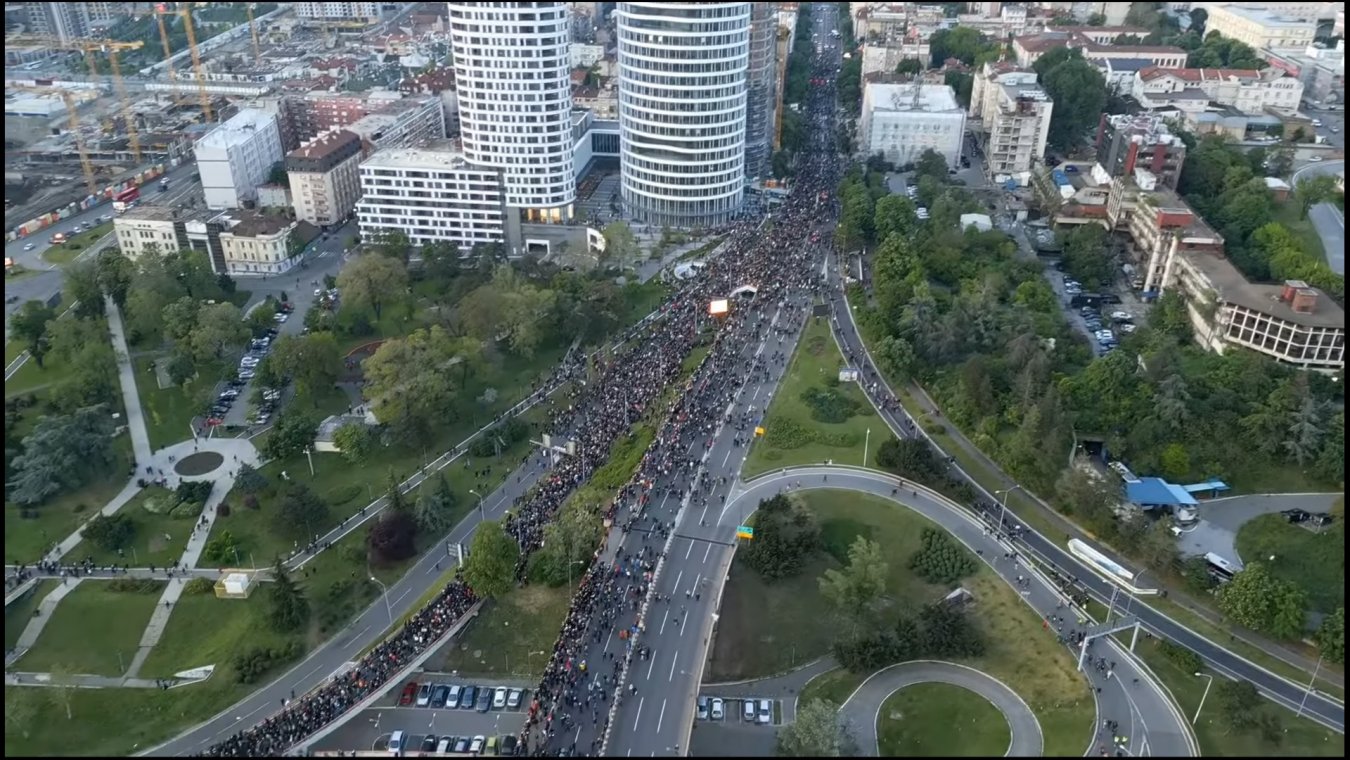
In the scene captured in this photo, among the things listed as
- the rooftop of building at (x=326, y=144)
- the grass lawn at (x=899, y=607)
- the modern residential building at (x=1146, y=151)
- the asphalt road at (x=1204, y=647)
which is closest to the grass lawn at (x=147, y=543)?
the grass lawn at (x=899, y=607)

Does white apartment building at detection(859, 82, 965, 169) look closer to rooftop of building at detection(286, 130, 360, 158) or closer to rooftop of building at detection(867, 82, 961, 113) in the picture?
rooftop of building at detection(867, 82, 961, 113)

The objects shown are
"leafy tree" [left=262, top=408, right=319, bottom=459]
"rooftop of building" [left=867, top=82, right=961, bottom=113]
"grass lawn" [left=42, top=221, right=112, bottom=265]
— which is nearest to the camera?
"leafy tree" [left=262, top=408, right=319, bottom=459]

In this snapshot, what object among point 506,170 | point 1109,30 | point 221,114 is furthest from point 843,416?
point 1109,30

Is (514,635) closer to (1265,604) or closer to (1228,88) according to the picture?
(1265,604)

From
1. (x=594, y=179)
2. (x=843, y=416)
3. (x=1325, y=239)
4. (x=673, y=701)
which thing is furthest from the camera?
(x=594, y=179)

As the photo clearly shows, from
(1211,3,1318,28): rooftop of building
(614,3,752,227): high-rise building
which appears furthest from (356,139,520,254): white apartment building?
(1211,3,1318,28): rooftop of building

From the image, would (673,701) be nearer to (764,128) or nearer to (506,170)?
(506,170)
